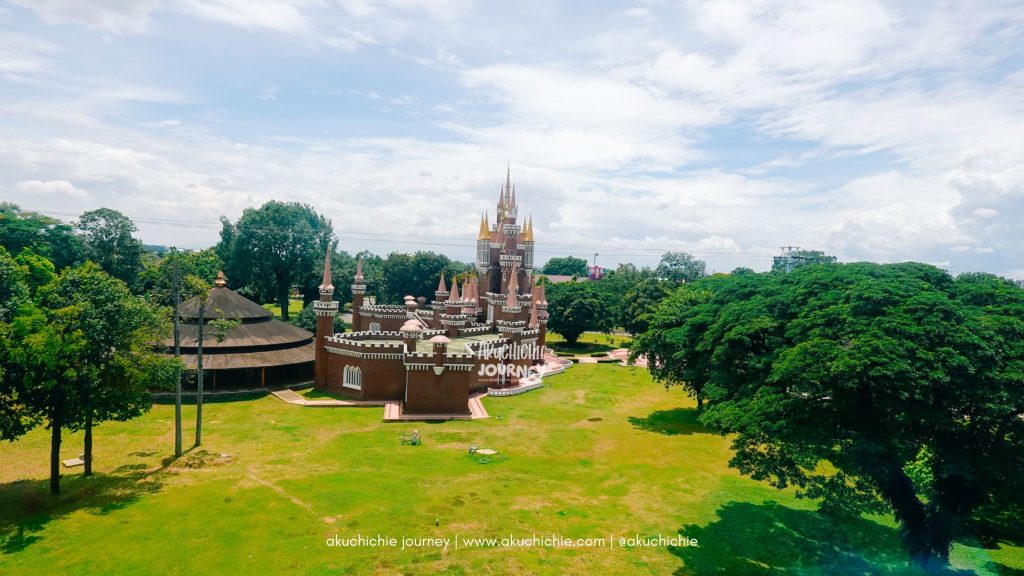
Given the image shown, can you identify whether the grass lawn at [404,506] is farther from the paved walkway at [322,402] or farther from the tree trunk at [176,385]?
the paved walkway at [322,402]

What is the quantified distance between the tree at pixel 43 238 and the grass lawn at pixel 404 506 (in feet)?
129

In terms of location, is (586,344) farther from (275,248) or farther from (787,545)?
(787,545)

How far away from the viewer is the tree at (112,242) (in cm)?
6353

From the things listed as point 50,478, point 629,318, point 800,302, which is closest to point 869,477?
point 800,302

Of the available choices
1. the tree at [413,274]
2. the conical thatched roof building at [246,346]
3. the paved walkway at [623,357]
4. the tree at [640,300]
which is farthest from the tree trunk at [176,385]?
the tree at [413,274]

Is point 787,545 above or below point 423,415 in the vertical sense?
below

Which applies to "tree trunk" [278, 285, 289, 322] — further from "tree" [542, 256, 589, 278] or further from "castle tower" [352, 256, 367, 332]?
"tree" [542, 256, 589, 278]

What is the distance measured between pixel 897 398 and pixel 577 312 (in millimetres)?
51491

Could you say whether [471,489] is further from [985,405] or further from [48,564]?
[985,405]

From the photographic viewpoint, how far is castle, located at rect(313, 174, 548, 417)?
3694cm

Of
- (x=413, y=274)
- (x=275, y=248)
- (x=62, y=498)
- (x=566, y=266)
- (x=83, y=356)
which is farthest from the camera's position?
(x=566, y=266)

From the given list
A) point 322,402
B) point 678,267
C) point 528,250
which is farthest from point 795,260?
point 322,402

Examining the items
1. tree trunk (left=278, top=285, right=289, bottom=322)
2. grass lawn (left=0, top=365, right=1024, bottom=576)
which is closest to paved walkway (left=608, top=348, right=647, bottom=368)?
grass lawn (left=0, top=365, right=1024, bottom=576)

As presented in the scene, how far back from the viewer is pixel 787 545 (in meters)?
19.3
